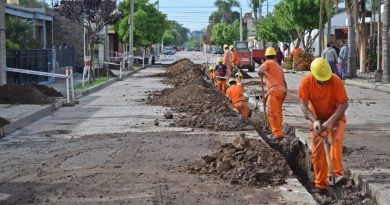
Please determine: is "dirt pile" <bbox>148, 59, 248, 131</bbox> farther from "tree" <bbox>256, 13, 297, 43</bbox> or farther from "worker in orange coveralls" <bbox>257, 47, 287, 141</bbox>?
"tree" <bbox>256, 13, 297, 43</bbox>

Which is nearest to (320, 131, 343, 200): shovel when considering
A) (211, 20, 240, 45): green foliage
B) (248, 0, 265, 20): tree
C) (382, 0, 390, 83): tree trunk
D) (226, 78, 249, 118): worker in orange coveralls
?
(226, 78, 249, 118): worker in orange coveralls

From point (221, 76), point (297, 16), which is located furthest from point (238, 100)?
point (297, 16)

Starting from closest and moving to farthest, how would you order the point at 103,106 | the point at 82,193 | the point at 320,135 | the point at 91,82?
1. the point at 82,193
2. the point at 320,135
3. the point at 103,106
4. the point at 91,82

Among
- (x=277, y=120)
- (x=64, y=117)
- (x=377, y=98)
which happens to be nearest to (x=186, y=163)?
→ (x=277, y=120)

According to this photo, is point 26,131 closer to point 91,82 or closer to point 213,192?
point 213,192

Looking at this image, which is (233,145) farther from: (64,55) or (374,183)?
(64,55)

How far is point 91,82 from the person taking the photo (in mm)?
29156

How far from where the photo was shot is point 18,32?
31.4 meters

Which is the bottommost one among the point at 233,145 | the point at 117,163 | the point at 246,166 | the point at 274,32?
the point at 117,163

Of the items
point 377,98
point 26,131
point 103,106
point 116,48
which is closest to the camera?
point 26,131

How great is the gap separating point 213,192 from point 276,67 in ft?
17.9

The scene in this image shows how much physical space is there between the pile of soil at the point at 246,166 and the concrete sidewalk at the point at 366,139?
1.08 metres

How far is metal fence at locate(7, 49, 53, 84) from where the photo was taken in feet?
79.1

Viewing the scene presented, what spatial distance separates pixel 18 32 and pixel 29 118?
17.4m
